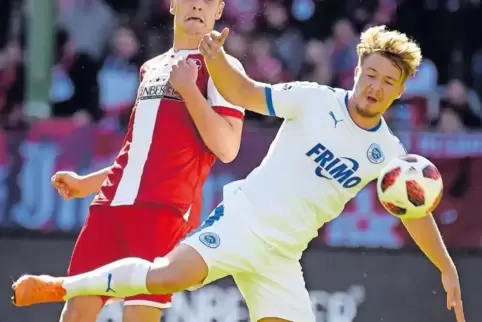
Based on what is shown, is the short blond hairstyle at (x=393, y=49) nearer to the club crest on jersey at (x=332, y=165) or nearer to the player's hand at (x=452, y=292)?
the club crest on jersey at (x=332, y=165)

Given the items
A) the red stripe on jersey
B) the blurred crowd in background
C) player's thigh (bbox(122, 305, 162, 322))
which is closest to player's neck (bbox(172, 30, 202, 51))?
the red stripe on jersey

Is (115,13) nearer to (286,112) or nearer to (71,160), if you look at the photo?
(71,160)

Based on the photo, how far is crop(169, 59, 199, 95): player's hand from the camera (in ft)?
18.7

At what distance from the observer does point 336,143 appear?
18.3 feet

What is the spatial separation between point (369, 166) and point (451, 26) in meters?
7.27

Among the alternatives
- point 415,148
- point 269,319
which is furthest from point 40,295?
point 415,148

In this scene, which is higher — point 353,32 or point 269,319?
point 353,32

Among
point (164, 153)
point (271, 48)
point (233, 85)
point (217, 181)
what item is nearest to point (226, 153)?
point (164, 153)

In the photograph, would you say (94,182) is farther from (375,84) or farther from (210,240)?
(375,84)

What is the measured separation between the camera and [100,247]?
19.0 ft

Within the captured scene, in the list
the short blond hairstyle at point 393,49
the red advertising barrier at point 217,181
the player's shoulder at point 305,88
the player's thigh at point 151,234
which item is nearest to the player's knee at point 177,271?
the player's thigh at point 151,234

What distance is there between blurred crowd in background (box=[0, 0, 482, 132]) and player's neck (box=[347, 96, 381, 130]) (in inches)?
216

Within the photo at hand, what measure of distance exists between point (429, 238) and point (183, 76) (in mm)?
1394

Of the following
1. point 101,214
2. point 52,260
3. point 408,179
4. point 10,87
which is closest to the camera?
point 408,179
